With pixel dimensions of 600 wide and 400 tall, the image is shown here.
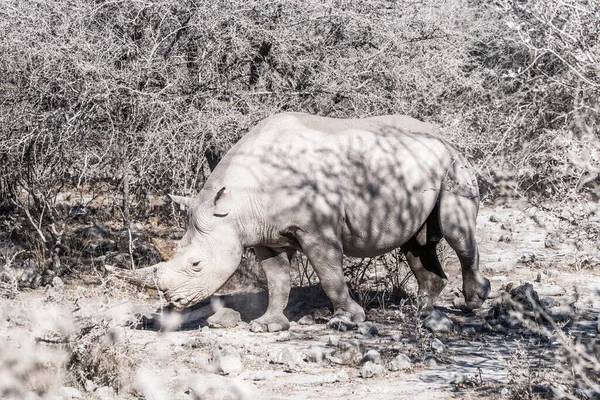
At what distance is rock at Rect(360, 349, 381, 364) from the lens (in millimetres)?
7000

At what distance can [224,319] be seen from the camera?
875 cm

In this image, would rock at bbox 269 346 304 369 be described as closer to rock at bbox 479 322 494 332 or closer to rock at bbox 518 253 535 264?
rock at bbox 479 322 494 332

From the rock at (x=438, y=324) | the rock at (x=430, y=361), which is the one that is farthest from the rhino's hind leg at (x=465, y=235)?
the rock at (x=430, y=361)

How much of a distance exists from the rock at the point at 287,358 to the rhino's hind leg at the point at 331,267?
4.50 ft

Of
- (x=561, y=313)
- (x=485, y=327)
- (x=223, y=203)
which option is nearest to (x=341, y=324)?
(x=485, y=327)

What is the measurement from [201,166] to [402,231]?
270 cm

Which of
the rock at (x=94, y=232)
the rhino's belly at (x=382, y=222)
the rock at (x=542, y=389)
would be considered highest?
the rhino's belly at (x=382, y=222)

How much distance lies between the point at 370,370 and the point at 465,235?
2.87 metres

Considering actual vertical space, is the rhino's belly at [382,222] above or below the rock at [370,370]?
above

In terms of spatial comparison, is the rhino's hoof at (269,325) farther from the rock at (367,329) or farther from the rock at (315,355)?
the rock at (315,355)

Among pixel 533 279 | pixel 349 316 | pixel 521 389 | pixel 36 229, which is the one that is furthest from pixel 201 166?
pixel 521 389

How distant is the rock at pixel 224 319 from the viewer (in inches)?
344

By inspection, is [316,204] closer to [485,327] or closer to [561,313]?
[485,327]

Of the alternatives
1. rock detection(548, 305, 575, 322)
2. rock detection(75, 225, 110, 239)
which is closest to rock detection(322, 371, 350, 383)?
rock detection(548, 305, 575, 322)
